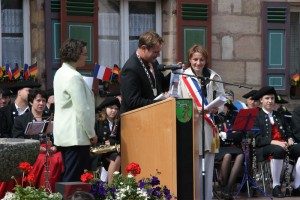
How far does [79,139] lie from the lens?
880 cm

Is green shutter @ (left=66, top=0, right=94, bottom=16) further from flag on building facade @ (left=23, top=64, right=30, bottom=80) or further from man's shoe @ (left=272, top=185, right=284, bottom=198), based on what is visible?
man's shoe @ (left=272, top=185, right=284, bottom=198)

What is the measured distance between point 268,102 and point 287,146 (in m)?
0.72

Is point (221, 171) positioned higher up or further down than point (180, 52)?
further down

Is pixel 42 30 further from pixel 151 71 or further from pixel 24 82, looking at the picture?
pixel 151 71

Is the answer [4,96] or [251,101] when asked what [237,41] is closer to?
[251,101]

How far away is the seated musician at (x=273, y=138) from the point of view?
13.7 m

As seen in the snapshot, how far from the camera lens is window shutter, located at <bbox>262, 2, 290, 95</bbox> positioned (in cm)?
1616

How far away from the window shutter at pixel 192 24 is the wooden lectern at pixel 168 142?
677 centimetres

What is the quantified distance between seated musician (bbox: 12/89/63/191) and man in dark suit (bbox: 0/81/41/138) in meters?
0.35

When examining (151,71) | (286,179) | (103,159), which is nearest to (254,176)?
(286,179)

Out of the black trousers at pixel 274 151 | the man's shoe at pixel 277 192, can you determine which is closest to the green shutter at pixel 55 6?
the black trousers at pixel 274 151

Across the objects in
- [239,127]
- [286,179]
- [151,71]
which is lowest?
[286,179]

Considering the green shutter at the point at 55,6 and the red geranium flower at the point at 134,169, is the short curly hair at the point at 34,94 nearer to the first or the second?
the green shutter at the point at 55,6

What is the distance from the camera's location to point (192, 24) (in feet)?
51.1
